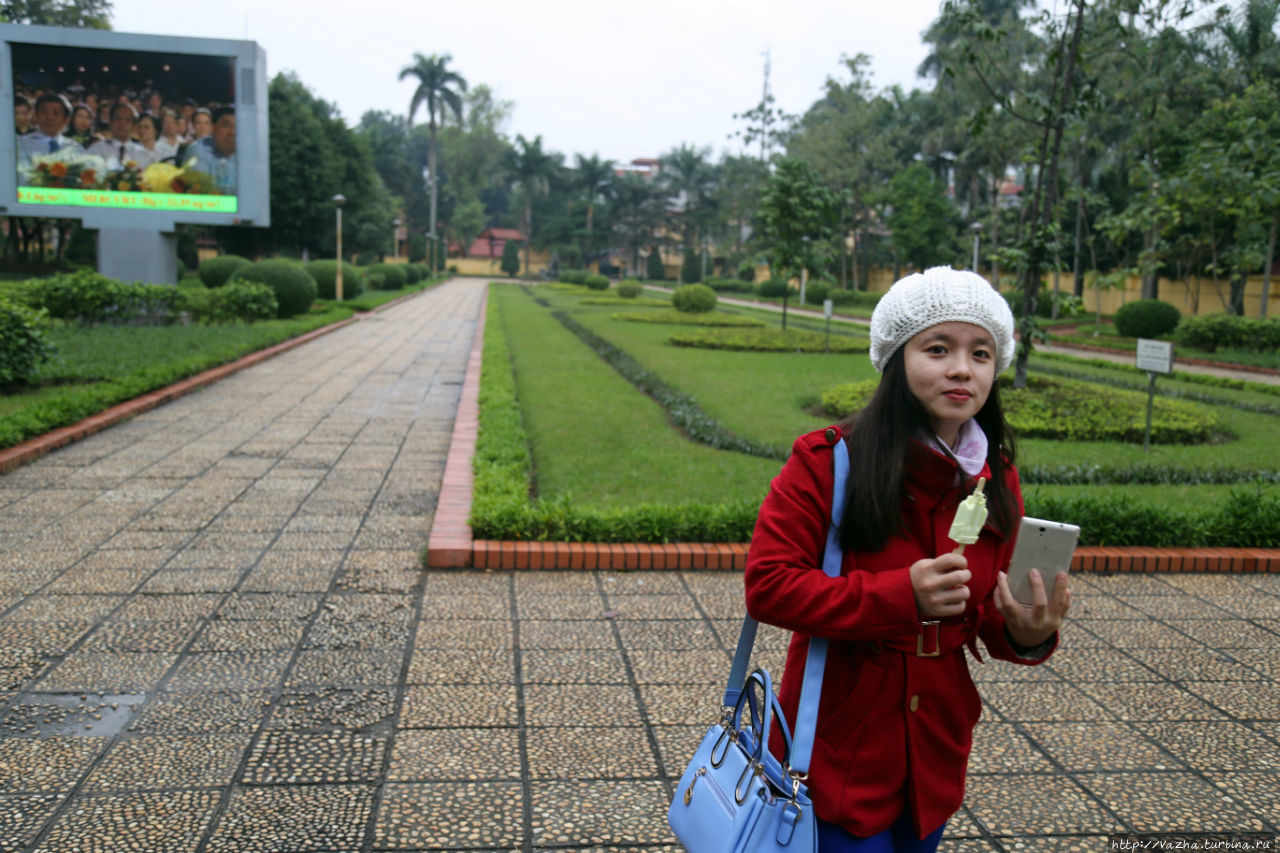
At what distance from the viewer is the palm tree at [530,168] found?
65.3 metres

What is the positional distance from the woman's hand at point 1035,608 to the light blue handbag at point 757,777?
0.81 feet

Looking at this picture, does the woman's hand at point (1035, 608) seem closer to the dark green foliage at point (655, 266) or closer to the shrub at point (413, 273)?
the shrub at point (413, 273)

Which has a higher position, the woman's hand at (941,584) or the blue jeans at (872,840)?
the woman's hand at (941,584)

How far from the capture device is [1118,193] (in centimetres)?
2955

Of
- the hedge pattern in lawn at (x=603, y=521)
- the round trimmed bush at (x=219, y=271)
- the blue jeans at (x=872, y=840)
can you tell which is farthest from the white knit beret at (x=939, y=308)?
the round trimmed bush at (x=219, y=271)

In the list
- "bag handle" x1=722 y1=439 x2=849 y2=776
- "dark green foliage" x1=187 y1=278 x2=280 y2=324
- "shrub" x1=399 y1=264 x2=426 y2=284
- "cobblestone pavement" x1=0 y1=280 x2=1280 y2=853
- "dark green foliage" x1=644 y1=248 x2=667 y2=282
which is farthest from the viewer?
"dark green foliage" x1=644 y1=248 x2=667 y2=282

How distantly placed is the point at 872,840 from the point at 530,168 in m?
67.2

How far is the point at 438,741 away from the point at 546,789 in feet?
1.38

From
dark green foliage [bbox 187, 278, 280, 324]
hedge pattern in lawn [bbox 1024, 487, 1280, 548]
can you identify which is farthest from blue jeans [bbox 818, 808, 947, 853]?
dark green foliage [bbox 187, 278, 280, 324]

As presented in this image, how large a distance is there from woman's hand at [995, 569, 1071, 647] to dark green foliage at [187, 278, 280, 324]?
1666 cm

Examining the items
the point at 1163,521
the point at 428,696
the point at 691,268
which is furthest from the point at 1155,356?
the point at 691,268

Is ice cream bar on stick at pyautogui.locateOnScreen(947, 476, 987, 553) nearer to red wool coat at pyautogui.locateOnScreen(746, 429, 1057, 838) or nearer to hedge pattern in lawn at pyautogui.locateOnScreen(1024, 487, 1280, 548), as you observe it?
red wool coat at pyautogui.locateOnScreen(746, 429, 1057, 838)

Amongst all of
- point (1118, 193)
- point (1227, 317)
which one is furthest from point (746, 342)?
point (1118, 193)

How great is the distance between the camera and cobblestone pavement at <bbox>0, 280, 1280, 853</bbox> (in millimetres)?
2520
